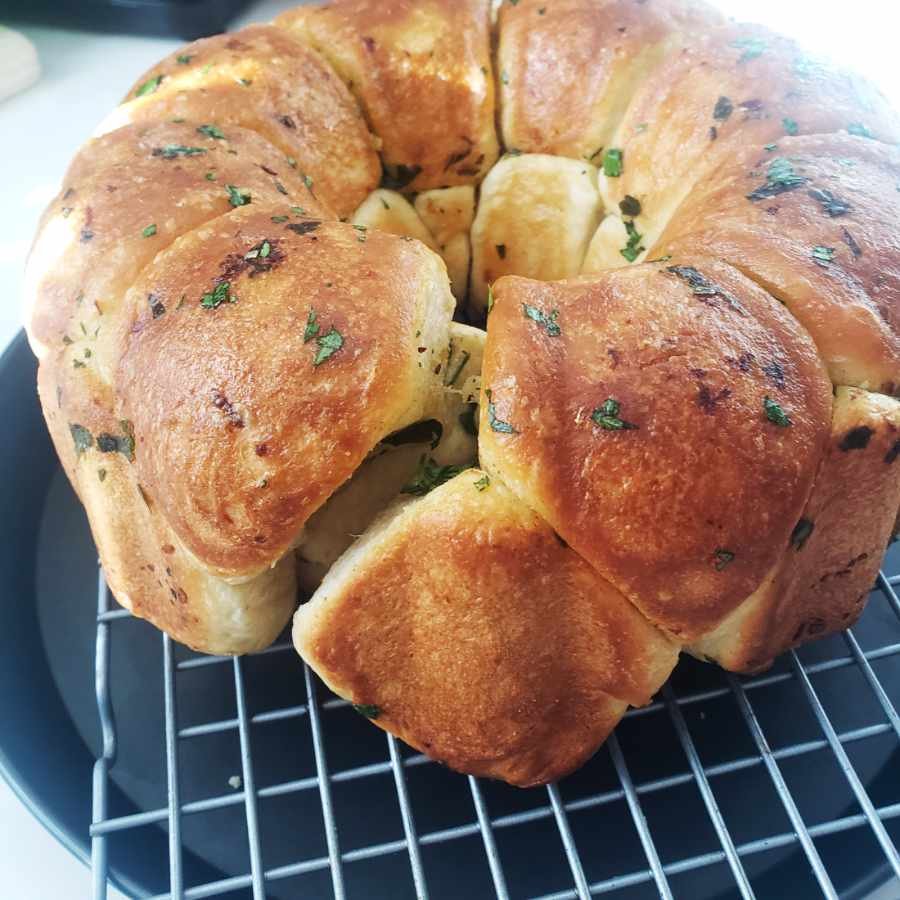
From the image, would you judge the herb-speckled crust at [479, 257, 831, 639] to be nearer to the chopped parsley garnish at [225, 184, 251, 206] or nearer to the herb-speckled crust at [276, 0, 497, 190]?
the chopped parsley garnish at [225, 184, 251, 206]

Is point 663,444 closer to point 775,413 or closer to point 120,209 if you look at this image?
point 775,413

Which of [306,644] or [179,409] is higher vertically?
[179,409]

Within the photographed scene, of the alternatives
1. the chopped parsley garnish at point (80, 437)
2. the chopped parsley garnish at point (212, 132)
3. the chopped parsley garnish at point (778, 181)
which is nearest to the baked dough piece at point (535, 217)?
the chopped parsley garnish at point (778, 181)

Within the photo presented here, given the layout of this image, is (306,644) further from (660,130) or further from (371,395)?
(660,130)

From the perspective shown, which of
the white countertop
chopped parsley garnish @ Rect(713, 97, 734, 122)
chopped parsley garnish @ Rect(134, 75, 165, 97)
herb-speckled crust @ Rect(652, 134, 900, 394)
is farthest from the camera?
the white countertop

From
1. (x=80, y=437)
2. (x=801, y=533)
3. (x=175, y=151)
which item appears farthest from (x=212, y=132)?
(x=801, y=533)

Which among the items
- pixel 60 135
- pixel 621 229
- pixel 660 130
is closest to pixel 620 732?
pixel 621 229

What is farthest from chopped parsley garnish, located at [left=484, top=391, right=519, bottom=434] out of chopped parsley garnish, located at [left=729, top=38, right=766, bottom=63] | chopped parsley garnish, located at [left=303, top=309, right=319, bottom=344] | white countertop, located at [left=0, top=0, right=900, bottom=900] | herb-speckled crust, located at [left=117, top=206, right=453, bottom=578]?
white countertop, located at [left=0, top=0, right=900, bottom=900]
